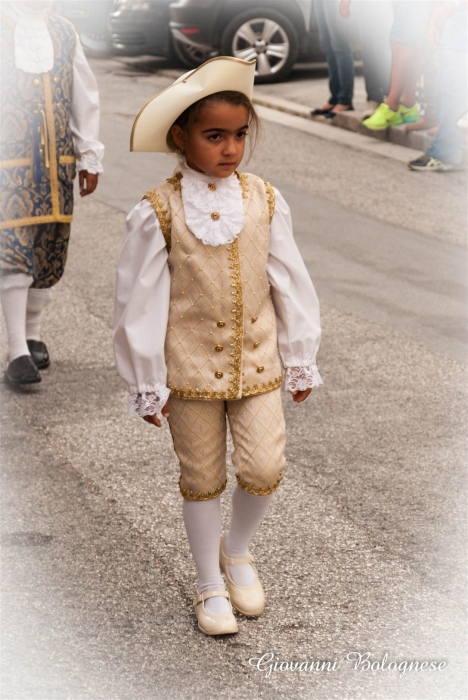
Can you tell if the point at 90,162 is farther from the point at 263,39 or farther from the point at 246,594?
the point at 263,39

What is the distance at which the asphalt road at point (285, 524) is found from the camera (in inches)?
123

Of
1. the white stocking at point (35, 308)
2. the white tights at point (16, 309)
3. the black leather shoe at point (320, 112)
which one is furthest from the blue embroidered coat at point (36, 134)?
the black leather shoe at point (320, 112)

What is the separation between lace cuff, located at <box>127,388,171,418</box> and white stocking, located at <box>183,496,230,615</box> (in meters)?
0.36

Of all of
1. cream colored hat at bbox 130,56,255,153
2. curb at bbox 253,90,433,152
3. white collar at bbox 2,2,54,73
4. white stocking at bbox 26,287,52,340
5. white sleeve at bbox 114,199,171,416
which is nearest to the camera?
cream colored hat at bbox 130,56,255,153

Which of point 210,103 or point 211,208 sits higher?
point 210,103

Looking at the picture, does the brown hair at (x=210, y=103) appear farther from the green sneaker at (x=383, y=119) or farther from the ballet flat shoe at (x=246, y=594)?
the green sneaker at (x=383, y=119)

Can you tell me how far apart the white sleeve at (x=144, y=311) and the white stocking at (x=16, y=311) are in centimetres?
206

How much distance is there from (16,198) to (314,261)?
2.77 m

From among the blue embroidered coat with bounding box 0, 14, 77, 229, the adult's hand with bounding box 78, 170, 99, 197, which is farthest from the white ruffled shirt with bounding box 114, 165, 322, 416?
the adult's hand with bounding box 78, 170, 99, 197

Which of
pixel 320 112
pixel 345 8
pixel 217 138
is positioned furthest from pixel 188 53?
pixel 217 138

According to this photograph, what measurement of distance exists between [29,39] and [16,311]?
1.27 m

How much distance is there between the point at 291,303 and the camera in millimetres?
3271

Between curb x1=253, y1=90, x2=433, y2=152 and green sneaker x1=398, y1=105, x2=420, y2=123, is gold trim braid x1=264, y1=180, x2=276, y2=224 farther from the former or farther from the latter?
green sneaker x1=398, y1=105, x2=420, y2=123

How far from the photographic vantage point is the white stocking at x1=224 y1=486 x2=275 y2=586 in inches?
131
